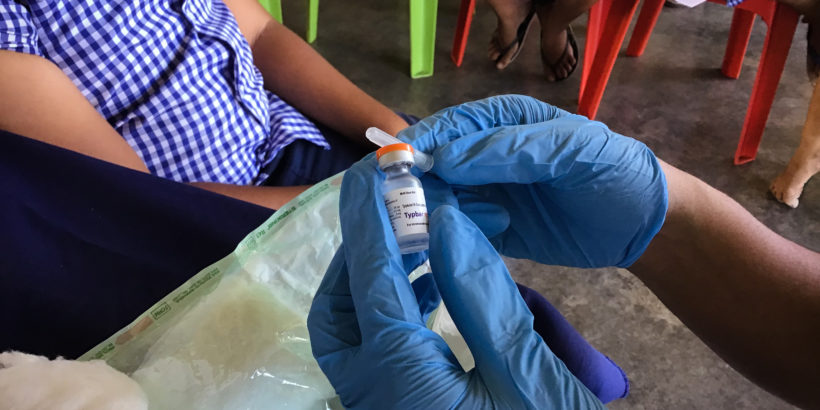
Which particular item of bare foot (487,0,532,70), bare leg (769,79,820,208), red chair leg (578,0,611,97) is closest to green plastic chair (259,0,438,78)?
bare foot (487,0,532,70)

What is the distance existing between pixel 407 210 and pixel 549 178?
211mm

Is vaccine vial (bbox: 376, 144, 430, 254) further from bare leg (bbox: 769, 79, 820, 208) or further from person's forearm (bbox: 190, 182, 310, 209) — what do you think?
bare leg (bbox: 769, 79, 820, 208)

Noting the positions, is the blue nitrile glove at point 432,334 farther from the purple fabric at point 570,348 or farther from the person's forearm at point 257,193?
the person's forearm at point 257,193

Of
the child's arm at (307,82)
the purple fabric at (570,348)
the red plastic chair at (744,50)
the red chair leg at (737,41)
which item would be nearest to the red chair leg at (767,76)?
the red plastic chair at (744,50)

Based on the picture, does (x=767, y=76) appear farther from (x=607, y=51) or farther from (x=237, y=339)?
(x=237, y=339)

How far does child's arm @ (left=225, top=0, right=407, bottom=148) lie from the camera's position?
1140mm

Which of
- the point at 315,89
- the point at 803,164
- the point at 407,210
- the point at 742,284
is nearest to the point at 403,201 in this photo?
the point at 407,210

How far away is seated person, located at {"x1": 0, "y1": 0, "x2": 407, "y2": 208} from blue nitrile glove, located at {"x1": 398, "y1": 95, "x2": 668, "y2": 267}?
14.2 inches

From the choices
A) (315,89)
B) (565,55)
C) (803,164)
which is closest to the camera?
(315,89)

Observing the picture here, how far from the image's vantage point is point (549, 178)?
70cm

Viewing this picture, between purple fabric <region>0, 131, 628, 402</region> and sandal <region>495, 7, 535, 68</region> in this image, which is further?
sandal <region>495, 7, 535, 68</region>

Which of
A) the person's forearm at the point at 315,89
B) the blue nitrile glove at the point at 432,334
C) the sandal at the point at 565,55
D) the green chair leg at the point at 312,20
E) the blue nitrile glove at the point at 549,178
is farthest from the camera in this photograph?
the green chair leg at the point at 312,20

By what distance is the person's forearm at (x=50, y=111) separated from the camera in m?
0.77

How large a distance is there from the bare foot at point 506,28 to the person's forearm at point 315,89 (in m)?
1.10
